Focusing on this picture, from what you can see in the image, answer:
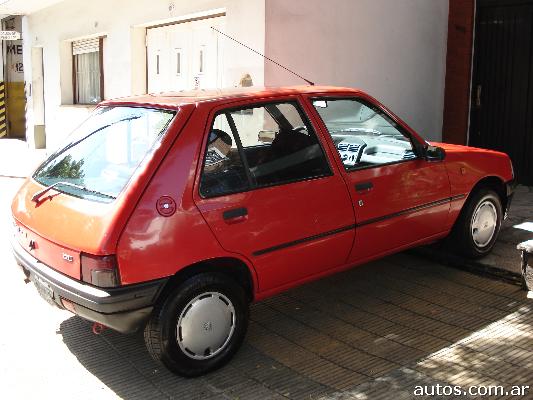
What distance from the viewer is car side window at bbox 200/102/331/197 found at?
11.6ft

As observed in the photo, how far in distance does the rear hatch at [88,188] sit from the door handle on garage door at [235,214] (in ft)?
1.77

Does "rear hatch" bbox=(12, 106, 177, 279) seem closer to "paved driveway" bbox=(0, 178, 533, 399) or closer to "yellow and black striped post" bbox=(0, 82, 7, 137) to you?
"paved driveway" bbox=(0, 178, 533, 399)

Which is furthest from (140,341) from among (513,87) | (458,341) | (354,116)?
(513,87)

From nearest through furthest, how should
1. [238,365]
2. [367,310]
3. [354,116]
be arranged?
[238,365] → [367,310] → [354,116]

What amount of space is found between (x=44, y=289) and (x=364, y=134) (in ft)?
8.54

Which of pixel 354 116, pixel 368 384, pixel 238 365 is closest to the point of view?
pixel 368 384

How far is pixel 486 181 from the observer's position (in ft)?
17.0

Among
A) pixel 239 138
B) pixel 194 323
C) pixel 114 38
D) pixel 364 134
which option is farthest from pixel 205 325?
pixel 114 38

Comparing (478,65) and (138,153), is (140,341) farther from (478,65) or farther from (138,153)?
(478,65)

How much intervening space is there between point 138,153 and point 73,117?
9.97 meters

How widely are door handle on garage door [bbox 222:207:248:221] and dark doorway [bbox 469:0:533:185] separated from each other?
19.3 feet

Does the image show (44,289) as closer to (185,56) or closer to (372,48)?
(372,48)

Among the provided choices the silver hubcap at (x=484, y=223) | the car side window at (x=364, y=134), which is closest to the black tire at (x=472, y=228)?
the silver hubcap at (x=484, y=223)

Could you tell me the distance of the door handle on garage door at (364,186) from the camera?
4129mm
